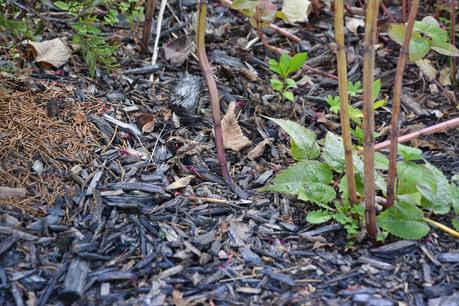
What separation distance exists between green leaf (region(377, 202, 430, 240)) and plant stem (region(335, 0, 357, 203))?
111 mm

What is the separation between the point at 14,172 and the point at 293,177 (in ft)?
2.97

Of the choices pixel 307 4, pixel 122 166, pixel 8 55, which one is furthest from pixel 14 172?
pixel 307 4

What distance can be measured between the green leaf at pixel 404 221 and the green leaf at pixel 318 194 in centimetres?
19

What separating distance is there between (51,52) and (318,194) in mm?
1287

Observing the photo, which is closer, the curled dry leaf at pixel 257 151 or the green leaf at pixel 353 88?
the curled dry leaf at pixel 257 151

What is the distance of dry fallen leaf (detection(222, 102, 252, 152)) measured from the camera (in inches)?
96.3

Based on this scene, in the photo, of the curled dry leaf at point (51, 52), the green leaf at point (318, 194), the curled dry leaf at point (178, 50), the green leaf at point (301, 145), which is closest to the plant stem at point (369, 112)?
the green leaf at point (318, 194)

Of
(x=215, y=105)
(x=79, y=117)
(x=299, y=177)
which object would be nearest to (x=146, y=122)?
(x=79, y=117)

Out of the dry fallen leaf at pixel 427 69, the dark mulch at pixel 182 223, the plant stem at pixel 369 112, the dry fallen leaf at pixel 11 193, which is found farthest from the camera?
the dry fallen leaf at pixel 427 69

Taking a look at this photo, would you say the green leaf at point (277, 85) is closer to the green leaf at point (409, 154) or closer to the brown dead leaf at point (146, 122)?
the brown dead leaf at point (146, 122)

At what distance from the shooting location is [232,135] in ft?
8.11

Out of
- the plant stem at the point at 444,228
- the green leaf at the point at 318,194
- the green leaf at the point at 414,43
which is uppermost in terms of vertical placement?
the green leaf at the point at 414,43

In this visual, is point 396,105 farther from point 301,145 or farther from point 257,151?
point 257,151

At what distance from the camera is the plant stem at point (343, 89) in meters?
1.78
